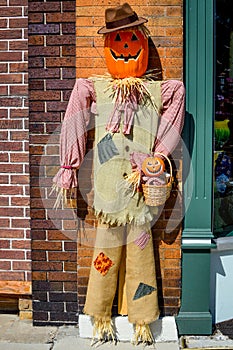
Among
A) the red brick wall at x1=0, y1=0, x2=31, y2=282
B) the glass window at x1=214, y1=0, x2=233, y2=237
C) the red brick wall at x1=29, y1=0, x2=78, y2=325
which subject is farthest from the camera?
the glass window at x1=214, y1=0, x2=233, y2=237

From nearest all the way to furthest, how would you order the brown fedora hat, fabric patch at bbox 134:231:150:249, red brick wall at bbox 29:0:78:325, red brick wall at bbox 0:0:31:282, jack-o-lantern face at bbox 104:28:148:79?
the brown fedora hat < jack-o-lantern face at bbox 104:28:148:79 < fabric patch at bbox 134:231:150:249 < red brick wall at bbox 29:0:78:325 < red brick wall at bbox 0:0:31:282

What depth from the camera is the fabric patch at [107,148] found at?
3.56m

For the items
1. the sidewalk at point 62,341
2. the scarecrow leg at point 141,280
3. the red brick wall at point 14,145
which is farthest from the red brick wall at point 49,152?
the scarecrow leg at point 141,280

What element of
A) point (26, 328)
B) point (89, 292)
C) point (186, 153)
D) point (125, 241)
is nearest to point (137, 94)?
point (186, 153)

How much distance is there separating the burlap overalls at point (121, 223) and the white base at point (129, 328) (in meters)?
0.11

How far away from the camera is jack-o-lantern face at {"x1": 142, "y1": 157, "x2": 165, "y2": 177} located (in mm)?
3445

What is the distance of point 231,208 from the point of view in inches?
172

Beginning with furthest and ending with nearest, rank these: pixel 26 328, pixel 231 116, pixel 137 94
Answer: pixel 231 116
pixel 26 328
pixel 137 94

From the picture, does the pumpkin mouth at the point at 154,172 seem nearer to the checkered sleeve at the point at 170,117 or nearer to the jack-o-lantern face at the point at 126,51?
the checkered sleeve at the point at 170,117

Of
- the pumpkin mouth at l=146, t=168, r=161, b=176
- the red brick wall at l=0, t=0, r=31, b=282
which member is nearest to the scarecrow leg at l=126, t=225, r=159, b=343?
the pumpkin mouth at l=146, t=168, r=161, b=176

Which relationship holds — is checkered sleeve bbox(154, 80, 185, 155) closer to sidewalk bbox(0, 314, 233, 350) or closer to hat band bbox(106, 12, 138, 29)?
hat band bbox(106, 12, 138, 29)

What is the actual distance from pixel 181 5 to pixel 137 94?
0.67 meters

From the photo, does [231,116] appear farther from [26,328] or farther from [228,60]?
[26,328]

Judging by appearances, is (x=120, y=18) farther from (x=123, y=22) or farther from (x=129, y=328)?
(x=129, y=328)
